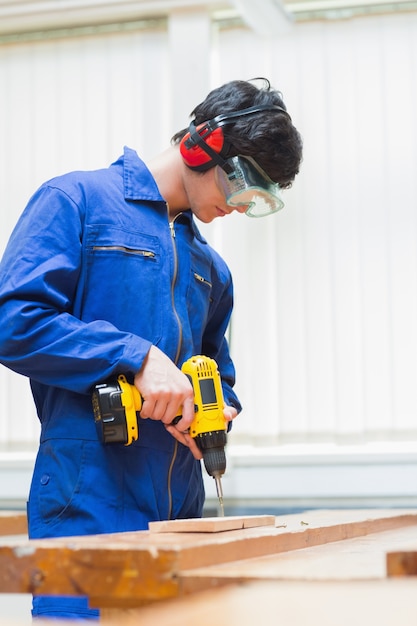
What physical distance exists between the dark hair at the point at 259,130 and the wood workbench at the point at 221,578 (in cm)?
93

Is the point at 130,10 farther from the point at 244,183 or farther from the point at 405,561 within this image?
the point at 405,561

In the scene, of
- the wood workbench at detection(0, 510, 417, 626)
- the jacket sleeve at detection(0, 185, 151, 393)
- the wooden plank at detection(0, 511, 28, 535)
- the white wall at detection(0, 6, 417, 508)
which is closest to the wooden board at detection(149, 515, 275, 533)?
the wood workbench at detection(0, 510, 417, 626)

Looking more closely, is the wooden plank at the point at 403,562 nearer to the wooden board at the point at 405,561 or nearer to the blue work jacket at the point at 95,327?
the wooden board at the point at 405,561

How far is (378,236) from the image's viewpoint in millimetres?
3557

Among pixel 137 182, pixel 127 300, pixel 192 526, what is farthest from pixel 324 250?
pixel 192 526

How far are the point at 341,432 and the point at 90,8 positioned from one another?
6.89ft

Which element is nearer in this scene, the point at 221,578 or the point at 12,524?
the point at 221,578

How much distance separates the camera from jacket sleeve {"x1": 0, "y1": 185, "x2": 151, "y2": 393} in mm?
1725

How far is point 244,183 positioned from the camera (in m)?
2.08

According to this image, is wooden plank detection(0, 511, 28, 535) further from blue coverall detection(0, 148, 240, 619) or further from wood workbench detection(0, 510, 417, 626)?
wood workbench detection(0, 510, 417, 626)

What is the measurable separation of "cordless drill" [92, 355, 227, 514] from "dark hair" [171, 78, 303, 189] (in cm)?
52

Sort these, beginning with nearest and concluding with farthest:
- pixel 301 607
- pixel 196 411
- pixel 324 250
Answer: pixel 301 607
pixel 196 411
pixel 324 250

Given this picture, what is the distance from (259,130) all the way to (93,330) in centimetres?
64

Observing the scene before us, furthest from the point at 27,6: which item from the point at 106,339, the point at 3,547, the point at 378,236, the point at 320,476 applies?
the point at 3,547
